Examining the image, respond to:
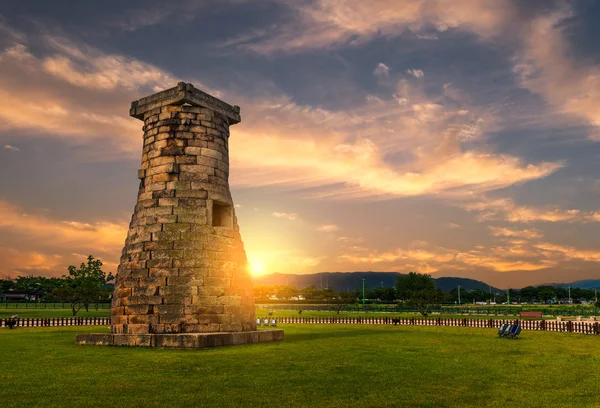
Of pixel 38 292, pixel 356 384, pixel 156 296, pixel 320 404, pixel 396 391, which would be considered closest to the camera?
pixel 320 404

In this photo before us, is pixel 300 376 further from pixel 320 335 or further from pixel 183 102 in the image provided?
pixel 320 335

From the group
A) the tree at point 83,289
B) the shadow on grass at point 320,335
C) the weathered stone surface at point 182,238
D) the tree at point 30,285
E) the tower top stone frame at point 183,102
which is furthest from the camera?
the tree at point 30,285

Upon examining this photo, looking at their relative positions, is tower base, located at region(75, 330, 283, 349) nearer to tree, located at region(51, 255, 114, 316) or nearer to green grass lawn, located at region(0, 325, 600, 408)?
green grass lawn, located at region(0, 325, 600, 408)

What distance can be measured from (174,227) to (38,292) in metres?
145

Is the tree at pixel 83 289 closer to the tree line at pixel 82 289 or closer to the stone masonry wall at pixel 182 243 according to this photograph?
the tree line at pixel 82 289

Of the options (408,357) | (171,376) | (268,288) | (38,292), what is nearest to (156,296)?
(171,376)

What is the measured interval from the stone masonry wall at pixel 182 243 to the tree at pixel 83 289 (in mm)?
43726

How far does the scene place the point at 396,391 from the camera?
481 inches

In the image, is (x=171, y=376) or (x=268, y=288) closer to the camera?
(x=171, y=376)

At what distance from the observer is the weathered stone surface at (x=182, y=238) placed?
22.9 metres

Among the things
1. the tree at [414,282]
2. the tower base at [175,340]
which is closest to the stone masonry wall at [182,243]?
the tower base at [175,340]

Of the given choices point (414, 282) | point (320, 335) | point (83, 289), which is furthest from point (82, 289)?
point (414, 282)

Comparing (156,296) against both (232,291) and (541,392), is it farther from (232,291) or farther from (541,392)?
(541,392)

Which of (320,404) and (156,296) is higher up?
(156,296)
